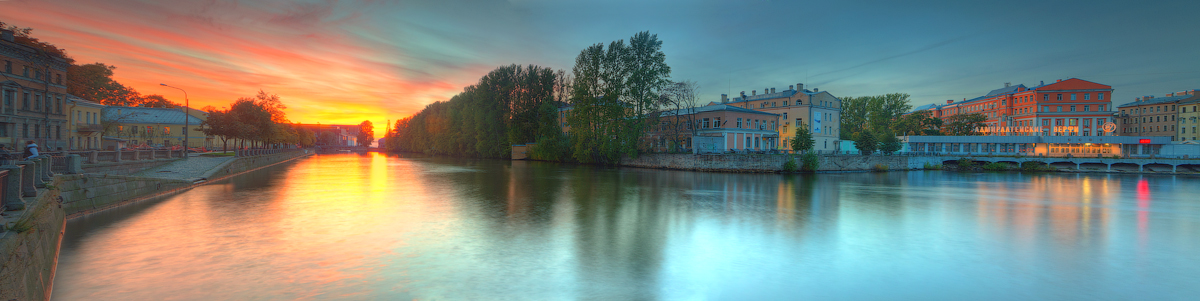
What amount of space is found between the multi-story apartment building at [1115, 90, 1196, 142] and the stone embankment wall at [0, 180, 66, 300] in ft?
419

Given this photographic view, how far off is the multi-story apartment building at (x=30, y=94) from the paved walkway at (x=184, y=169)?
1060 centimetres

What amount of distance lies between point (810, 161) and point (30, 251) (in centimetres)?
4456

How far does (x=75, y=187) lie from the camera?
1377 cm

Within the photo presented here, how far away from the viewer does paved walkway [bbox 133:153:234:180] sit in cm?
2360

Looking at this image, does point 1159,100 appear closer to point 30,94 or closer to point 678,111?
point 678,111

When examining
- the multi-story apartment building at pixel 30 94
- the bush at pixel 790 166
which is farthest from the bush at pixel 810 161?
the multi-story apartment building at pixel 30 94

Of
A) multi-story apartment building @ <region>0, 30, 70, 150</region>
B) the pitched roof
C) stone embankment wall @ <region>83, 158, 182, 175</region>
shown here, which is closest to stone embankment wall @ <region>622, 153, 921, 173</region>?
stone embankment wall @ <region>83, 158, 182, 175</region>

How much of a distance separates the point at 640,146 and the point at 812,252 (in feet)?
127

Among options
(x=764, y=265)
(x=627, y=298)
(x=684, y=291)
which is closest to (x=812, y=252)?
(x=764, y=265)

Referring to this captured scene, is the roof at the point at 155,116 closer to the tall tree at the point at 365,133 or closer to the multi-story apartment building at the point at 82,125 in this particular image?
the multi-story apartment building at the point at 82,125

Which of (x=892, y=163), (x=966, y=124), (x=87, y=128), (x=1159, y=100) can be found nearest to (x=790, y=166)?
(x=892, y=163)

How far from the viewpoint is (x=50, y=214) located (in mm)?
9977

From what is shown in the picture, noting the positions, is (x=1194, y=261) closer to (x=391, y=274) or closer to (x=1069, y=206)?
(x=1069, y=206)

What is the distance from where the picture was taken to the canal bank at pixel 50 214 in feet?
19.1
